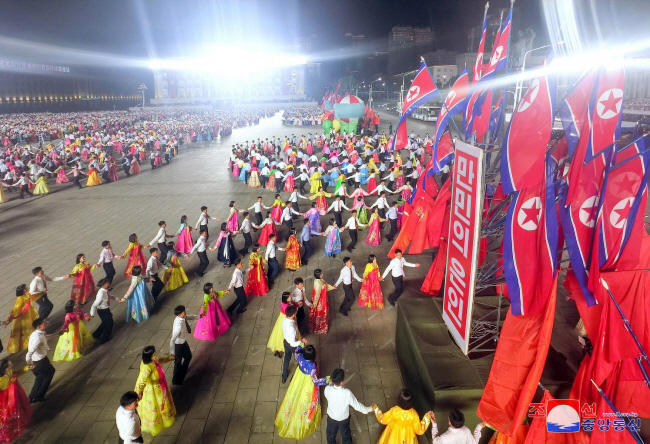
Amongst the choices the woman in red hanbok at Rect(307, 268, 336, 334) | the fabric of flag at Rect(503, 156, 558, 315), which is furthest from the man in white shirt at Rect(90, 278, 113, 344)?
the fabric of flag at Rect(503, 156, 558, 315)

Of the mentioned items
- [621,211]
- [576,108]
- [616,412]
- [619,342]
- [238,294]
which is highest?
[576,108]

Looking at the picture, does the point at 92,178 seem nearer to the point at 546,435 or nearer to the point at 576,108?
the point at 576,108

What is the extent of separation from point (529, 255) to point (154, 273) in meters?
6.77

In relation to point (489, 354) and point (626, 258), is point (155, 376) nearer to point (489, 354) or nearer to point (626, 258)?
point (489, 354)

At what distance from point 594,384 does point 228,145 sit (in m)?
32.0

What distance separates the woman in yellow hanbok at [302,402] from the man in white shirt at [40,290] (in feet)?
16.3

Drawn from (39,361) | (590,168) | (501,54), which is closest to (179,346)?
(39,361)

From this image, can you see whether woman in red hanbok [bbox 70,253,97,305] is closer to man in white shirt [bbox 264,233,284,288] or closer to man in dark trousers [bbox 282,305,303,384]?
man in white shirt [bbox 264,233,284,288]

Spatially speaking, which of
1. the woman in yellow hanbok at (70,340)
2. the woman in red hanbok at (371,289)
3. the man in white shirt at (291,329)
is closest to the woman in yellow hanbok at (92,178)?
the woman in yellow hanbok at (70,340)

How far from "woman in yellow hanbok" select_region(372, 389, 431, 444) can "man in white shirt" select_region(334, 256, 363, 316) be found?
317 cm

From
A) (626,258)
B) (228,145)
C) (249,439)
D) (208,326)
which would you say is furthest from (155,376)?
(228,145)

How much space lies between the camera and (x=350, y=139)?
24281 mm

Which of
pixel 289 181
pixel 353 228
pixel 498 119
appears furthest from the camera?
pixel 289 181

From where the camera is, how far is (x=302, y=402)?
452cm
